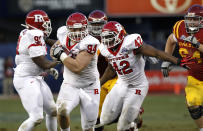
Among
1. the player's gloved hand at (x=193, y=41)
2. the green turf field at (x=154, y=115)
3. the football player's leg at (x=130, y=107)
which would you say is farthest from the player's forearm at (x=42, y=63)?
the green turf field at (x=154, y=115)

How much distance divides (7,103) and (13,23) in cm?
683

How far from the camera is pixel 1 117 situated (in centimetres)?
1078

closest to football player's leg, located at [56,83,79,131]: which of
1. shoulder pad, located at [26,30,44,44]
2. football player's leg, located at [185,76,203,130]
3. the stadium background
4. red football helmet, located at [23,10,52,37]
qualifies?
shoulder pad, located at [26,30,44,44]

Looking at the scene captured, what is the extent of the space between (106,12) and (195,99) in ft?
37.6

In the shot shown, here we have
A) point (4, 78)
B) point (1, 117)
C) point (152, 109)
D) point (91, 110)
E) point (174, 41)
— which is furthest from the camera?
point (4, 78)

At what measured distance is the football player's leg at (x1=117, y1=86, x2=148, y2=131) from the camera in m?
6.63

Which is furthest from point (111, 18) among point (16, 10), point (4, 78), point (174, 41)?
point (174, 41)

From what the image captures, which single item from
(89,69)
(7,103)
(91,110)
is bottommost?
(7,103)

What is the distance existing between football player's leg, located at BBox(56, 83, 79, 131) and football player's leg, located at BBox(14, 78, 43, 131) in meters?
0.26

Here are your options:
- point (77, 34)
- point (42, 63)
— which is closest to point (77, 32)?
point (77, 34)

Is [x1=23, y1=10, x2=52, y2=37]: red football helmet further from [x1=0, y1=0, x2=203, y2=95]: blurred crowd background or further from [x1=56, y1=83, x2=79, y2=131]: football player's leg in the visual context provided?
[x1=0, y1=0, x2=203, y2=95]: blurred crowd background

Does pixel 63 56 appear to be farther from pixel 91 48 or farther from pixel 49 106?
pixel 49 106

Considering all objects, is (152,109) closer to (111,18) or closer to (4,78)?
Answer: (4,78)

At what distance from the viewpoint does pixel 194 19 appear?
6676mm
